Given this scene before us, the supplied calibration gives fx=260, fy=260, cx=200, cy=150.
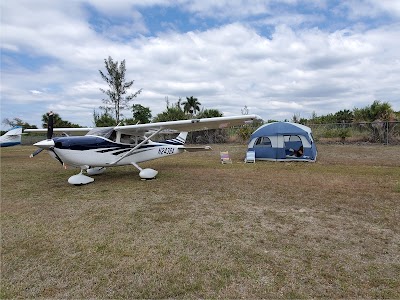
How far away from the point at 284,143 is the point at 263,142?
1006mm

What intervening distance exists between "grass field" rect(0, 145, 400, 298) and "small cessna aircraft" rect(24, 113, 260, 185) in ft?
3.18

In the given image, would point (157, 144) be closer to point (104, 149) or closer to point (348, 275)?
point (104, 149)

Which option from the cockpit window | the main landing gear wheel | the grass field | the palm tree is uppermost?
the palm tree

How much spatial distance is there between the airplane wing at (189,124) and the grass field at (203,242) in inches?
90.7

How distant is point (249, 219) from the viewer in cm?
456

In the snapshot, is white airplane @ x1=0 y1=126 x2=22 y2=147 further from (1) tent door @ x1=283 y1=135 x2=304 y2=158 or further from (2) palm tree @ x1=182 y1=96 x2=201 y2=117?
(2) palm tree @ x1=182 y1=96 x2=201 y2=117

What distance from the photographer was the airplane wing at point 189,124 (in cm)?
818

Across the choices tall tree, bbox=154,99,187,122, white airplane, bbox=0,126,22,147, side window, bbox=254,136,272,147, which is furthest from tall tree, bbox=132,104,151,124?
side window, bbox=254,136,272,147

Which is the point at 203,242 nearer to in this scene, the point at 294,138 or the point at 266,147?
the point at 266,147

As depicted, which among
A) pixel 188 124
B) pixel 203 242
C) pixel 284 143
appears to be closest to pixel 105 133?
pixel 188 124

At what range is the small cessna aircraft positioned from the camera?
7152 mm

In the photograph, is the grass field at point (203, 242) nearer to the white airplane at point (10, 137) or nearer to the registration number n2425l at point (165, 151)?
the registration number n2425l at point (165, 151)

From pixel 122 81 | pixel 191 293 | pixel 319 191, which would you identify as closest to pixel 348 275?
pixel 191 293

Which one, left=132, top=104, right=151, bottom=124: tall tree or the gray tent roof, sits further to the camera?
left=132, top=104, right=151, bottom=124: tall tree
